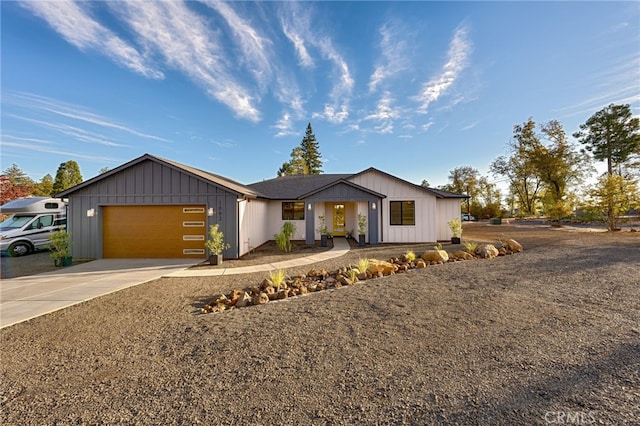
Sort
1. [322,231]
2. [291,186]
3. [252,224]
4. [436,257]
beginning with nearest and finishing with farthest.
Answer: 1. [436,257]
2. [252,224]
3. [322,231]
4. [291,186]

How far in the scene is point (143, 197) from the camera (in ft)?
32.4

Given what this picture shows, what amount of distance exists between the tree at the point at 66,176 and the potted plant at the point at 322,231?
1550 inches

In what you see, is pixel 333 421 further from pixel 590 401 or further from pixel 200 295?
pixel 200 295

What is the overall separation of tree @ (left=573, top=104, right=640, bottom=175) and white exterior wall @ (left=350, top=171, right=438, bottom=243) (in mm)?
28027

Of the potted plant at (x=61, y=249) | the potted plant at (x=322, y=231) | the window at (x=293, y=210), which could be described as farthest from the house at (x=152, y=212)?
the window at (x=293, y=210)

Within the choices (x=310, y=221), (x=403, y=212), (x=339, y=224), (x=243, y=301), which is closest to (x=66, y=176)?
(x=310, y=221)

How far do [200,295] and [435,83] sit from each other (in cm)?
1577

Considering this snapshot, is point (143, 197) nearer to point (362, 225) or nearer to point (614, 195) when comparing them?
point (362, 225)

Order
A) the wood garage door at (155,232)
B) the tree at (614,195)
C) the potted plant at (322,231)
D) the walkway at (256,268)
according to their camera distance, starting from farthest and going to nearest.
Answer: the tree at (614,195)
the potted plant at (322,231)
the wood garage door at (155,232)
the walkway at (256,268)

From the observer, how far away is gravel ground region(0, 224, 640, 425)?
204cm

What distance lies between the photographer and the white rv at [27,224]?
1044 cm

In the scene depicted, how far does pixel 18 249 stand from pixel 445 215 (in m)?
20.9

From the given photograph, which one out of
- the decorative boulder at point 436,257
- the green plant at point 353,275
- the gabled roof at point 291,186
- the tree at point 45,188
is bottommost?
the green plant at point 353,275

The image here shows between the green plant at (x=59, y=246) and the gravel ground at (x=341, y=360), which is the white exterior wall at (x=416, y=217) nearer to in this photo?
the gravel ground at (x=341, y=360)
